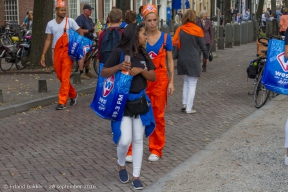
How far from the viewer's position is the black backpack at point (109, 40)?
7633 millimetres

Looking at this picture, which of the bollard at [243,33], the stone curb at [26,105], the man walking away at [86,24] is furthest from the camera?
the bollard at [243,33]

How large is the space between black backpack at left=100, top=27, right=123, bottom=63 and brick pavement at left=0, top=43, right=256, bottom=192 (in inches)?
49.2

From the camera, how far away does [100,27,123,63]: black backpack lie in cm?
763

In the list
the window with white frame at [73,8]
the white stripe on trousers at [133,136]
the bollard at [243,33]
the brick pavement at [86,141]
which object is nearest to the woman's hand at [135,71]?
the white stripe on trousers at [133,136]

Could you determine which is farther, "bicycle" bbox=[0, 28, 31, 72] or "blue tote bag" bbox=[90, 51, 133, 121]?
"bicycle" bbox=[0, 28, 31, 72]

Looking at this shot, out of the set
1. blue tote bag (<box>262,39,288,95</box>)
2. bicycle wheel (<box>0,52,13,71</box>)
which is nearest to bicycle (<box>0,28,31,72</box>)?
bicycle wheel (<box>0,52,13,71</box>)

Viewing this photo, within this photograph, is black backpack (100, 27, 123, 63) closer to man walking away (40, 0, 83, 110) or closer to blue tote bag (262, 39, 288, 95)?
blue tote bag (262, 39, 288, 95)

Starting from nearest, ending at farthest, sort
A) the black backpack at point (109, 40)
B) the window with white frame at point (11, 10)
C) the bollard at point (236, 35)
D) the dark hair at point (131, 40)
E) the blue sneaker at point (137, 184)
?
the dark hair at point (131, 40) → the blue sneaker at point (137, 184) → the black backpack at point (109, 40) → the bollard at point (236, 35) → the window with white frame at point (11, 10)

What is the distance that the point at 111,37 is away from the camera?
25.1ft

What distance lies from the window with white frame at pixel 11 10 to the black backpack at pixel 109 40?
27378mm

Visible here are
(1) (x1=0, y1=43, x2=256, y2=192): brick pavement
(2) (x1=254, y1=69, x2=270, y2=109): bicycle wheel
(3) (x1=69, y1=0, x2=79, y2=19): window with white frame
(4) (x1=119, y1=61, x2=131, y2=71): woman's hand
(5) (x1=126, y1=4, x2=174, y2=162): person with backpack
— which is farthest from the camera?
(3) (x1=69, y1=0, x2=79, y2=19): window with white frame

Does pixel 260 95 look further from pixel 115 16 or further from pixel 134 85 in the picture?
pixel 134 85

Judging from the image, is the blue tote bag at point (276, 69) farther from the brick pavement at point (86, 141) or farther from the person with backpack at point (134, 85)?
the person with backpack at point (134, 85)

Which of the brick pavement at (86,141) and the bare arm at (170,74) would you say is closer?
the brick pavement at (86,141)
